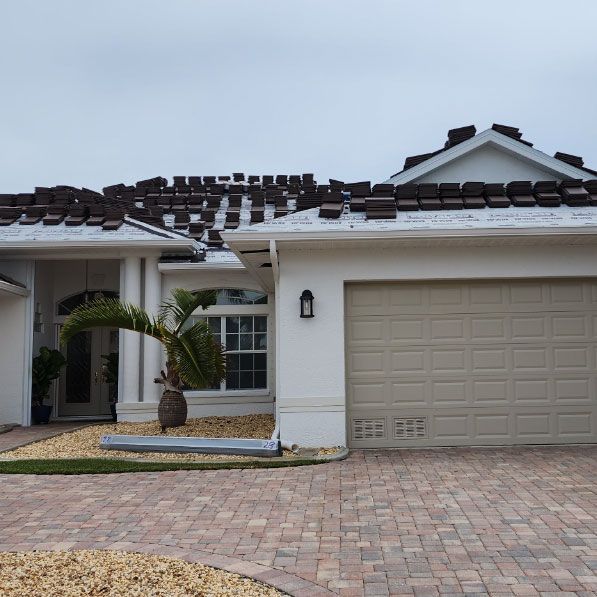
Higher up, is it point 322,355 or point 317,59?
point 317,59

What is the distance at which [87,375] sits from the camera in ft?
51.6

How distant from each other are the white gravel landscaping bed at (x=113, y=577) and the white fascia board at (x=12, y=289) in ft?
28.1

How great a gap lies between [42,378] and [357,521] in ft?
32.1

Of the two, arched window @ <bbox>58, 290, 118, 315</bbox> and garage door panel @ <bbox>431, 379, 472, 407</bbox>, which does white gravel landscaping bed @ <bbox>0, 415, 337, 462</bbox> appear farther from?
arched window @ <bbox>58, 290, 118, 315</bbox>

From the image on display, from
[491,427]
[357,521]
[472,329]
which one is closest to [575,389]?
[491,427]

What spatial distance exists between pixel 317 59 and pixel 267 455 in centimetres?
1286

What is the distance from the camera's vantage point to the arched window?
1530 centimetres

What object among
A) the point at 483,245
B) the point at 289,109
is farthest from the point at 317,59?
the point at 483,245

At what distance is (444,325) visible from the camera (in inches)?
382

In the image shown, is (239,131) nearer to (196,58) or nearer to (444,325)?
(196,58)

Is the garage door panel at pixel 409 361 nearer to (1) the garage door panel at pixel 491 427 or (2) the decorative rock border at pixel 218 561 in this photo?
(1) the garage door panel at pixel 491 427

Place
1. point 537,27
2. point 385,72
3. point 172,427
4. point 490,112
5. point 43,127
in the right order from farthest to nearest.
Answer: point 43,127
point 490,112
point 385,72
point 537,27
point 172,427

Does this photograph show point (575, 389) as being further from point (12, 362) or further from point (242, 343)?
point (12, 362)

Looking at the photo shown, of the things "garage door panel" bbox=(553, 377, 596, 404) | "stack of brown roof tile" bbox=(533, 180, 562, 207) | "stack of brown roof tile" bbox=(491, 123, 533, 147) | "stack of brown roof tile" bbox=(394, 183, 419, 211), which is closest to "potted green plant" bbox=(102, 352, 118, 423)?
"stack of brown roof tile" bbox=(394, 183, 419, 211)
